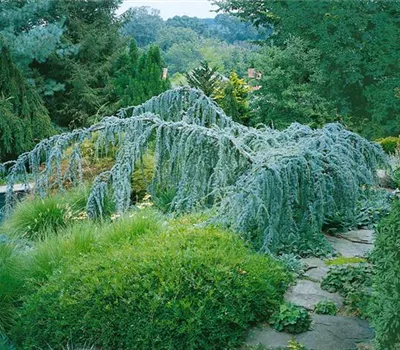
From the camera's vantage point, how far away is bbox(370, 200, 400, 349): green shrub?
235 cm

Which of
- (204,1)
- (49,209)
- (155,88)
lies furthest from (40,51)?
(49,209)

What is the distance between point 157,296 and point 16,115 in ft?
31.7

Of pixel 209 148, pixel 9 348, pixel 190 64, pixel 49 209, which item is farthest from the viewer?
pixel 190 64

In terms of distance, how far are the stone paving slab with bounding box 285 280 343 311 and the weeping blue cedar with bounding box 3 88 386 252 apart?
42 cm

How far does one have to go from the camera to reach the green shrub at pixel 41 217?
18.9ft

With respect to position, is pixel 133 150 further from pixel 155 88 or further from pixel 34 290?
pixel 155 88

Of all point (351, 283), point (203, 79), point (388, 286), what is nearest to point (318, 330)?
point (351, 283)

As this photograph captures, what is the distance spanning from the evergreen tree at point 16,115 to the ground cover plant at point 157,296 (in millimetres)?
8399

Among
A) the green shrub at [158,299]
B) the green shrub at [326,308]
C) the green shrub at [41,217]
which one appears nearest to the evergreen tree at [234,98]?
the green shrub at [41,217]

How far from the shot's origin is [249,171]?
5.13 meters

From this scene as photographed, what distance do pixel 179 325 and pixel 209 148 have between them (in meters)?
2.28

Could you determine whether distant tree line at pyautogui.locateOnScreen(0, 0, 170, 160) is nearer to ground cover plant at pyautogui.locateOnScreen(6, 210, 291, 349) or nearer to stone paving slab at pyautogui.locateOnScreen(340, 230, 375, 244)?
stone paving slab at pyautogui.locateOnScreen(340, 230, 375, 244)

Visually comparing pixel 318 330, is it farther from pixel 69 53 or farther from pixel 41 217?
pixel 69 53

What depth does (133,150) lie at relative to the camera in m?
5.31
